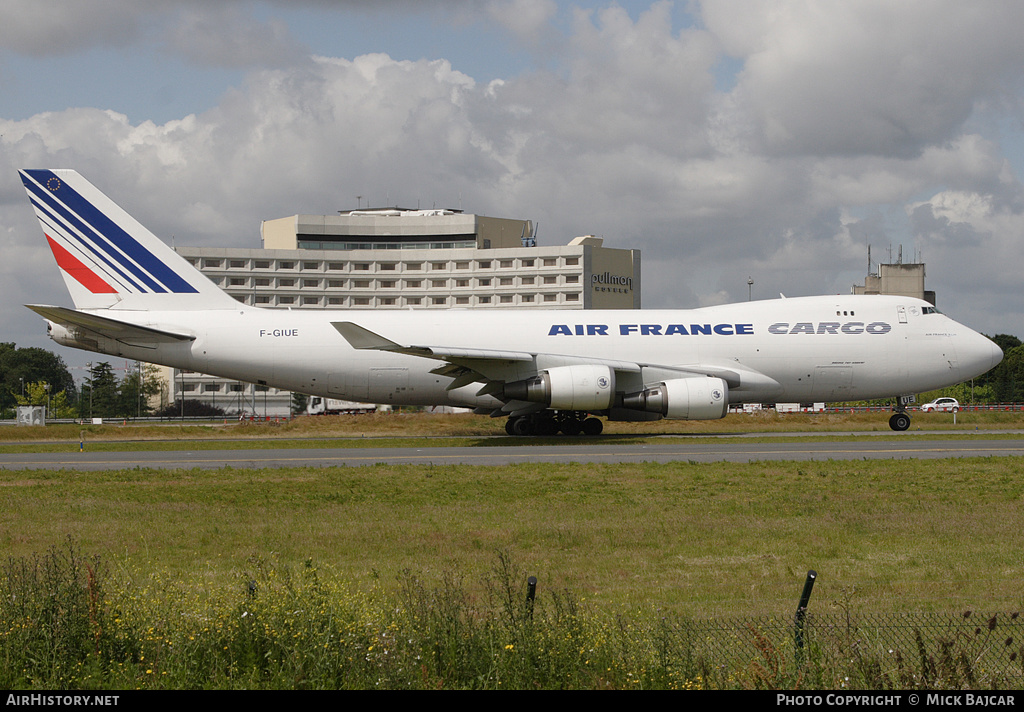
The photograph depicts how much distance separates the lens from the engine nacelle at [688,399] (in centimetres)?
3081

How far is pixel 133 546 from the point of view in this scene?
12820 millimetres

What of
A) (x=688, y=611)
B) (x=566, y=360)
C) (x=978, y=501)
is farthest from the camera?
(x=566, y=360)

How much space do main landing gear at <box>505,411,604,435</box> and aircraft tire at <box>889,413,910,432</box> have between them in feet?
36.9

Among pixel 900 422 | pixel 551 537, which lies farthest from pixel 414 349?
pixel 900 422

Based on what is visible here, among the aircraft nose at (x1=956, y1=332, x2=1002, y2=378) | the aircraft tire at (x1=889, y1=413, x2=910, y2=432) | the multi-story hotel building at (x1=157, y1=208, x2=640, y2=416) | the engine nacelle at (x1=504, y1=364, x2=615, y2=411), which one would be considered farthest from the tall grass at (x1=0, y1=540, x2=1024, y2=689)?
the multi-story hotel building at (x1=157, y1=208, x2=640, y2=416)

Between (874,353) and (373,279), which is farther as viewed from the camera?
(373,279)

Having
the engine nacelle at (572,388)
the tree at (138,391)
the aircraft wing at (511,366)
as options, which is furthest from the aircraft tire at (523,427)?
the tree at (138,391)

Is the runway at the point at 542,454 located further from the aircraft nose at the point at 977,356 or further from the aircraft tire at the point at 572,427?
the aircraft nose at the point at 977,356

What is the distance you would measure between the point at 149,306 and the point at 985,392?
271 ft

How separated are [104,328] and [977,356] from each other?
32.0 metres

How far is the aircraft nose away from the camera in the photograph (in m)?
34.3

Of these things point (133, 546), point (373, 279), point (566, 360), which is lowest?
point (133, 546)
